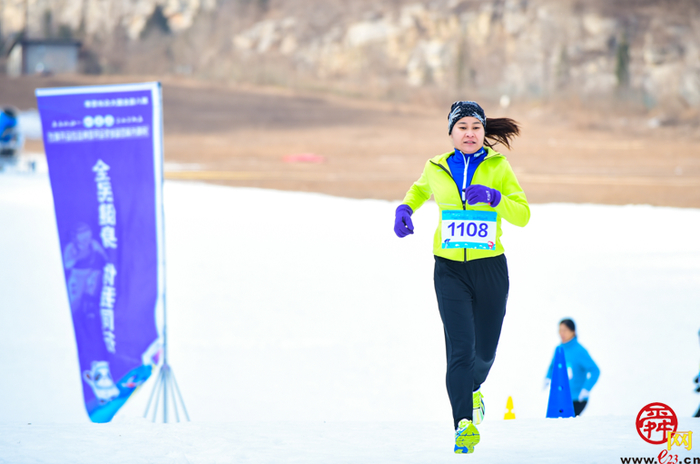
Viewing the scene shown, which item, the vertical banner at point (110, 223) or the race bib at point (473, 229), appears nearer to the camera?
the race bib at point (473, 229)

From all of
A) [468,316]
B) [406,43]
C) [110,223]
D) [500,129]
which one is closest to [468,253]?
[468,316]

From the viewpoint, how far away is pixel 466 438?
10.8ft

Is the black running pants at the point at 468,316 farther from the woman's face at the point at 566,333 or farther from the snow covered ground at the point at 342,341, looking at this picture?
the woman's face at the point at 566,333

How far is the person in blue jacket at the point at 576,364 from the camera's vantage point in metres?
5.01

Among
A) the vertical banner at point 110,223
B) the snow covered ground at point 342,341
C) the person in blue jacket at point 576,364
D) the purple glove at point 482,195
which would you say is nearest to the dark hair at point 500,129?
the purple glove at point 482,195

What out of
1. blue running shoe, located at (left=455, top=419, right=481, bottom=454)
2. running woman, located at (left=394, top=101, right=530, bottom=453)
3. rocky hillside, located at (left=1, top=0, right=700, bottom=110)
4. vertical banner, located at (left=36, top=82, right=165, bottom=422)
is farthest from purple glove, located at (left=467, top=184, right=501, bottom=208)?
rocky hillside, located at (left=1, top=0, right=700, bottom=110)

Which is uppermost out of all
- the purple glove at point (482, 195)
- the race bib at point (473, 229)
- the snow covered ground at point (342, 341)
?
the purple glove at point (482, 195)

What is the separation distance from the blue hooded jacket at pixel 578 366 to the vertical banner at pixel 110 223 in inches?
109

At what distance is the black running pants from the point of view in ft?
10.8

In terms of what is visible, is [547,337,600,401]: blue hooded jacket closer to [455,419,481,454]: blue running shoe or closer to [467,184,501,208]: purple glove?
[455,419,481,454]: blue running shoe

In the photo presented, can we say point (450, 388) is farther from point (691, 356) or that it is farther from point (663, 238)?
point (663, 238)

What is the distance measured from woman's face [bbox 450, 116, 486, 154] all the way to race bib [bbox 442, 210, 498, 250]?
278 mm

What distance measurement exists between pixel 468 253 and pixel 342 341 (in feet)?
17.5

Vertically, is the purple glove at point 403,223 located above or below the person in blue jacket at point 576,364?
above
